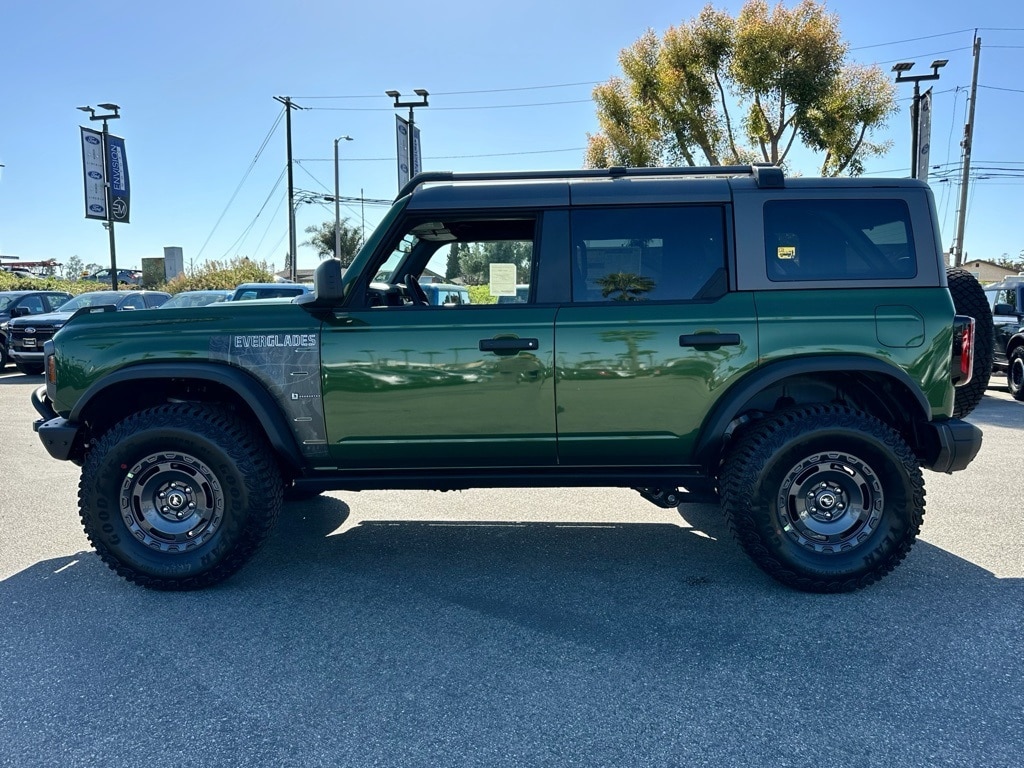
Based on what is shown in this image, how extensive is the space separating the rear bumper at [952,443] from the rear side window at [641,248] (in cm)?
138

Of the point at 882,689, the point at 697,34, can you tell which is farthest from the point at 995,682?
the point at 697,34

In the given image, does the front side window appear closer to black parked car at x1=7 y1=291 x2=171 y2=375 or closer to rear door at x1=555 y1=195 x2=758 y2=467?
rear door at x1=555 y1=195 x2=758 y2=467

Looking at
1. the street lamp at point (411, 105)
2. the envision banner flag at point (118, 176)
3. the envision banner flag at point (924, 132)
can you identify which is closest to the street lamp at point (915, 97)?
the envision banner flag at point (924, 132)

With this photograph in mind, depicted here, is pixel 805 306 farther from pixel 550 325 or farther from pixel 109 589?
pixel 109 589

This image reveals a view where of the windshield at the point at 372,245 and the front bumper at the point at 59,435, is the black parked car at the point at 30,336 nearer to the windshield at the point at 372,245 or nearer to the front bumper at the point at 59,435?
the front bumper at the point at 59,435

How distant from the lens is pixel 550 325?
378 cm

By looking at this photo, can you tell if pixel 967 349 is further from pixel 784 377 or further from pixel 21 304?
pixel 21 304

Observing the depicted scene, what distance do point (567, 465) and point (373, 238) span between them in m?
1.58

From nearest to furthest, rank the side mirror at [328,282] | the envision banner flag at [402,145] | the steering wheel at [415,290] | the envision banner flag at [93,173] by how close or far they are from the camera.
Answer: the side mirror at [328,282] < the steering wheel at [415,290] < the envision banner flag at [402,145] < the envision banner flag at [93,173]

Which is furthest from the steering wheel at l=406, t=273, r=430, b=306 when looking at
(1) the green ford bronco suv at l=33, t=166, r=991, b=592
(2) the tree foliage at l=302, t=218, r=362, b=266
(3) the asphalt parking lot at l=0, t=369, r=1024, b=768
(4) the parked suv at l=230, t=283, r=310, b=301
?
(2) the tree foliage at l=302, t=218, r=362, b=266

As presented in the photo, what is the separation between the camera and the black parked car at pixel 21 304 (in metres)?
16.2

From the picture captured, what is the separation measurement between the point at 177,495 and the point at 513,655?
80.2 inches

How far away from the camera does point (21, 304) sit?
16.8 metres

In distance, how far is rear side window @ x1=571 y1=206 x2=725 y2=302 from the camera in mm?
3865
